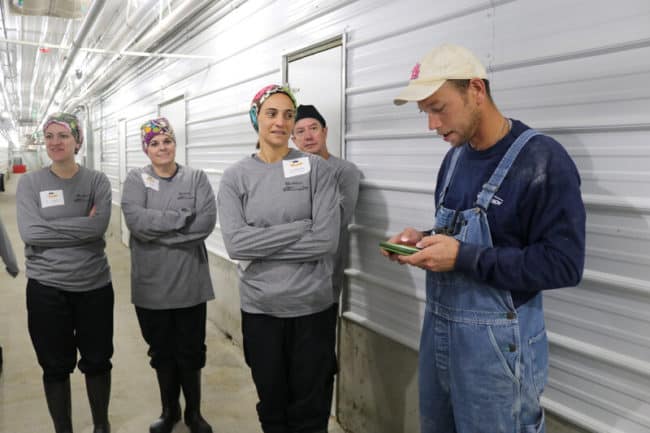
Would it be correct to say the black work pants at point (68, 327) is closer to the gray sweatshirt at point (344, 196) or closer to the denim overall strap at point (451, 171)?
the gray sweatshirt at point (344, 196)

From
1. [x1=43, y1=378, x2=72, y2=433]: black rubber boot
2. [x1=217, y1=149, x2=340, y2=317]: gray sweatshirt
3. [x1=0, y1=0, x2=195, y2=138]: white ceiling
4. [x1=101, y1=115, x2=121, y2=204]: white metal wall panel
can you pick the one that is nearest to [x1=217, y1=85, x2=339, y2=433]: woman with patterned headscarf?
[x1=217, y1=149, x2=340, y2=317]: gray sweatshirt

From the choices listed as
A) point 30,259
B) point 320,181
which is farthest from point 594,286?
point 30,259

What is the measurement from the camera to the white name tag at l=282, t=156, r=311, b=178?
6.61 feet

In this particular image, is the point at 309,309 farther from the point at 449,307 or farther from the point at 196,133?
the point at 196,133

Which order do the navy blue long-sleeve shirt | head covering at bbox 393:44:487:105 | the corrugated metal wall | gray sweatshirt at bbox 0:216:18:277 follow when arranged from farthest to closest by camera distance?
gray sweatshirt at bbox 0:216:18:277 → the corrugated metal wall → head covering at bbox 393:44:487:105 → the navy blue long-sleeve shirt

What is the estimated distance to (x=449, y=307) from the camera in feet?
4.57

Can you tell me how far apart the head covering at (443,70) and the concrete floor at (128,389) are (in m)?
2.26

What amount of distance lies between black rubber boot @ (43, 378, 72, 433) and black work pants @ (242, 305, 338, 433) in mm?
1190

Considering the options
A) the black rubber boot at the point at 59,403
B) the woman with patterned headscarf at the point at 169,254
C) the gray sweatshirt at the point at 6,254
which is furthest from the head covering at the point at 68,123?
the black rubber boot at the point at 59,403

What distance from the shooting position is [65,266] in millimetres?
2328

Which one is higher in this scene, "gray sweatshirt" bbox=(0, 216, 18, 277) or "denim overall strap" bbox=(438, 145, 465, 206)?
"denim overall strap" bbox=(438, 145, 465, 206)

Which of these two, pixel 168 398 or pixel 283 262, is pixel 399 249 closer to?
pixel 283 262

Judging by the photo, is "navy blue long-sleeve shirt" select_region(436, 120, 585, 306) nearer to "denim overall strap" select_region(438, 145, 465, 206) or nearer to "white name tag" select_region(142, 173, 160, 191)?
"denim overall strap" select_region(438, 145, 465, 206)

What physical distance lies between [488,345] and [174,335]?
6.19 ft
